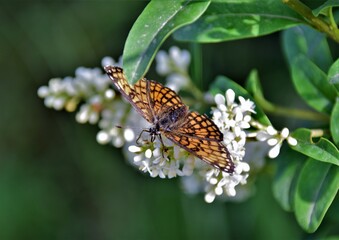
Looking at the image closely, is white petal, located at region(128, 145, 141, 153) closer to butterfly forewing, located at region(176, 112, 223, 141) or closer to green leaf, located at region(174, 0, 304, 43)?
butterfly forewing, located at region(176, 112, 223, 141)

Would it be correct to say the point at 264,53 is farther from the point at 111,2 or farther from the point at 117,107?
the point at 117,107

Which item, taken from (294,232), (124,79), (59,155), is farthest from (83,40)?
(124,79)

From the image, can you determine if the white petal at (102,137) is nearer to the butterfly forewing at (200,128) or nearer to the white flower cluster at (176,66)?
the white flower cluster at (176,66)

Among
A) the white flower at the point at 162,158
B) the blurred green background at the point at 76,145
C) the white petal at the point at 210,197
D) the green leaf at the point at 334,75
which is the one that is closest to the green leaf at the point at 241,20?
the green leaf at the point at 334,75

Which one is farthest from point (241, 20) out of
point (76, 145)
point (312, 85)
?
point (76, 145)

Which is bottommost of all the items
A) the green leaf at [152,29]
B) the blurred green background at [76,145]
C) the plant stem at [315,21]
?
the blurred green background at [76,145]

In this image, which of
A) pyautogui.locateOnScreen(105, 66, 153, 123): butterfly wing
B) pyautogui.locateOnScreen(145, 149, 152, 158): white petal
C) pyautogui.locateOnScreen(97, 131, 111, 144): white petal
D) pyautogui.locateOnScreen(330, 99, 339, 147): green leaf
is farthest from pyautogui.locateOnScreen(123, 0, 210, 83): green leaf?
pyautogui.locateOnScreen(97, 131, 111, 144): white petal

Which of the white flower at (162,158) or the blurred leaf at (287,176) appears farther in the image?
the blurred leaf at (287,176)
